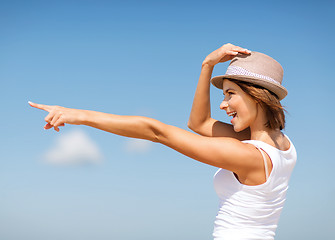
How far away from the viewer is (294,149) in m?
4.17

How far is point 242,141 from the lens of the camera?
3.86m

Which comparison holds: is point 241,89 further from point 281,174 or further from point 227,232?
point 227,232

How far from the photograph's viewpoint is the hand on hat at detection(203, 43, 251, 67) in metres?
4.10

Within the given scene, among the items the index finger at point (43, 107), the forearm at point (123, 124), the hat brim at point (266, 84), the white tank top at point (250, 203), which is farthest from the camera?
the hat brim at point (266, 84)

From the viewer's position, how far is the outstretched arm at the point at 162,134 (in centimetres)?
343

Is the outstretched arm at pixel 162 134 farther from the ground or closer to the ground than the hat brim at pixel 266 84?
closer to the ground

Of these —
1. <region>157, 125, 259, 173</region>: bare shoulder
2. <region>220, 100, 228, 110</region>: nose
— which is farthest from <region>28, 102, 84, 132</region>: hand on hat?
<region>220, 100, 228, 110</region>: nose

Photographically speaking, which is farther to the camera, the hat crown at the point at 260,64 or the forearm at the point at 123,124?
the hat crown at the point at 260,64

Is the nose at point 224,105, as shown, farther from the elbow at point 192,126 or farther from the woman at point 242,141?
the elbow at point 192,126

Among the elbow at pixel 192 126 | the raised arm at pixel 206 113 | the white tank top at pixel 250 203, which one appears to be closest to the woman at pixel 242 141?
the white tank top at pixel 250 203

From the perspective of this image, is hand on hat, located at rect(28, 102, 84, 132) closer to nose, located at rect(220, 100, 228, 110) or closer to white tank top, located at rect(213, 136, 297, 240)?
nose, located at rect(220, 100, 228, 110)

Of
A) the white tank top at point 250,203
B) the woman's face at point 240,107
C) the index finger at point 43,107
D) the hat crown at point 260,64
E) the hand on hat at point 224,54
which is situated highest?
the hand on hat at point 224,54

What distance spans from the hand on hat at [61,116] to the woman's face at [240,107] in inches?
57.5

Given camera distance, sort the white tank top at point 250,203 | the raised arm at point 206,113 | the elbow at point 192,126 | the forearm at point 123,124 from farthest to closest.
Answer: the elbow at point 192,126
the raised arm at point 206,113
the white tank top at point 250,203
the forearm at point 123,124
